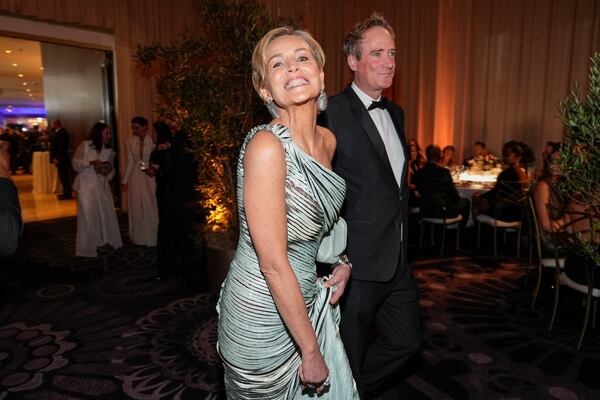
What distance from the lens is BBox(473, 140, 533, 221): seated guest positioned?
5.70 meters

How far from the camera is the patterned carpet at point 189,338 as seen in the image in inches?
116

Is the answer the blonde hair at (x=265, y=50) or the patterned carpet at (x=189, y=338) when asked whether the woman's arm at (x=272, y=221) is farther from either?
the patterned carpet at (x=189, y=338)

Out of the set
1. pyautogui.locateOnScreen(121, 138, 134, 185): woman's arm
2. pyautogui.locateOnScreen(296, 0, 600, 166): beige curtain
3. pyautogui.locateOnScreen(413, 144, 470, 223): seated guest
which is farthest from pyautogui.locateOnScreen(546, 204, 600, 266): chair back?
pyautogui.locateOnScreen(296, 0, 600, 166): beige curtain

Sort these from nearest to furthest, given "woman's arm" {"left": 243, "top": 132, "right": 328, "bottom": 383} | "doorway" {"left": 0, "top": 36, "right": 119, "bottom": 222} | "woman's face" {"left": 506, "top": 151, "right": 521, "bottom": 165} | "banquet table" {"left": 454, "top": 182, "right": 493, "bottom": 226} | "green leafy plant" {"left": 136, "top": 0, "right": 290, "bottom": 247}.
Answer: "woman's arm" {"left": 243, "top": 132, "right": 328, "bottom": 383} → "green leafy plant" {"left": 136, "top": 0, "right": 290, "bottom": 247} → "woman's face" {"left": 506, "top": 151, "right": 521, "bottom": 165} → "banquet table" {"left": 454, "top": 182, "right": 493, "bottom": 226} → "doorway" {"left": 0, "top": 36, "right": 119, "bottom": 222}

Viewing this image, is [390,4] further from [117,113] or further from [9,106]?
[9,106]

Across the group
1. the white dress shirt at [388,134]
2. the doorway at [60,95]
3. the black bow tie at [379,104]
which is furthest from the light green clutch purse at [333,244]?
the doorway at [60,95]

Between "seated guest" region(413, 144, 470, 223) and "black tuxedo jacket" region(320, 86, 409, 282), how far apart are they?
386 centimetres

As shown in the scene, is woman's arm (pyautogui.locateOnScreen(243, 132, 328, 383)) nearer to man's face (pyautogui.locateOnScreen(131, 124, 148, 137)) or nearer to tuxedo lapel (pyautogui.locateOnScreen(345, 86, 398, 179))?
tuxedo lapel (pyautogui.locateOnScreen(345, 86, 398, 179))

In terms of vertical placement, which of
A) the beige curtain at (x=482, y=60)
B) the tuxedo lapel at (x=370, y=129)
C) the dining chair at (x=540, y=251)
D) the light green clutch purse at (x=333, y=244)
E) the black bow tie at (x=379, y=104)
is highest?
the beige curtain at (x=482, y=60)

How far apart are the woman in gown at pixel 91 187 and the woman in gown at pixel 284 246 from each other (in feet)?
16.8

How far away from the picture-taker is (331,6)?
11.1 m

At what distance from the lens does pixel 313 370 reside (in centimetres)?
146

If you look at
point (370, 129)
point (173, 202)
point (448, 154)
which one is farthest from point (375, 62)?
point (448, 154)

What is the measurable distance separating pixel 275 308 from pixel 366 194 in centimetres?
90
